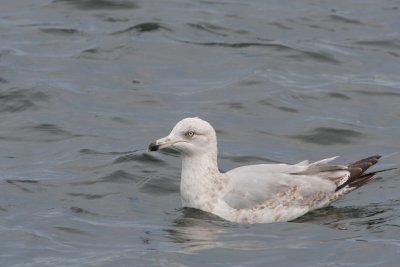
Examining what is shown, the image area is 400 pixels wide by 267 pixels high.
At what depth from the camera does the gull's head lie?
39.9 ft

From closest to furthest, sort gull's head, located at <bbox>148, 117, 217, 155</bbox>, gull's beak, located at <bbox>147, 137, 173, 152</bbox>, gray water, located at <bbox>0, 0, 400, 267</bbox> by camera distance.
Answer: gray water, located at <bbox>0, 0, 400, 267</bbox>, gull's beak, located at <bbox>147, 137, 173, 152</bbox>, gull's head, located at <bbox>148, 117, 217, 155</bbox>

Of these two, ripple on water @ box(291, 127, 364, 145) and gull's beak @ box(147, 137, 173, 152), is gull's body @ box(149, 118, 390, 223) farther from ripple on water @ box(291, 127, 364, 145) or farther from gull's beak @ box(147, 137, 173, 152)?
ripple on water @ box(291, 127, 364, 145)

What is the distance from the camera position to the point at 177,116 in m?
16.3

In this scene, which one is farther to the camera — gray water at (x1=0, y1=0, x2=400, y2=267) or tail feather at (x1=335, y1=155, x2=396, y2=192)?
tail feather at (x1=335, y1=155, x2=396, y2=192)

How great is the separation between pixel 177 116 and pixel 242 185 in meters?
4.39

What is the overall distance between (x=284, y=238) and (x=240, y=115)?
526 cm

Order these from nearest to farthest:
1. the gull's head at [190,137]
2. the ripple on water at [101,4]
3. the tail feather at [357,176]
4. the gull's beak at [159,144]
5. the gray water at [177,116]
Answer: the gray water at [177,116] < the gull's beak at [159,144] < the gull's head at [190,137] < the tail feather at [357,176] < the ripple on water at [101,4]

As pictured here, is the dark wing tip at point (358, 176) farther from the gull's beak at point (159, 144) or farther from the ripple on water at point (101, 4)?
the ripple on water at point (101, 4)

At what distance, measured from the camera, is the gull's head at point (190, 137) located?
12156 mm

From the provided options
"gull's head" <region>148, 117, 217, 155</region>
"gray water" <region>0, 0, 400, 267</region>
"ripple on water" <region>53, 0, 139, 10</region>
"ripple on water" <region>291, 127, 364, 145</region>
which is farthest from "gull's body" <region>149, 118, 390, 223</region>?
"ripple on water" <region>53, 0, 139, 10</region>

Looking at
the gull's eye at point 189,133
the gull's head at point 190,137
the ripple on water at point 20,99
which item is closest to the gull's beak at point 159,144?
the gull's head at point 190,137

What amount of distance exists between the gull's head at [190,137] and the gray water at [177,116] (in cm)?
71

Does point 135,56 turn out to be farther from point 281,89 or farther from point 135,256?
point 135,256

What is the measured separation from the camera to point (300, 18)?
2111cm
